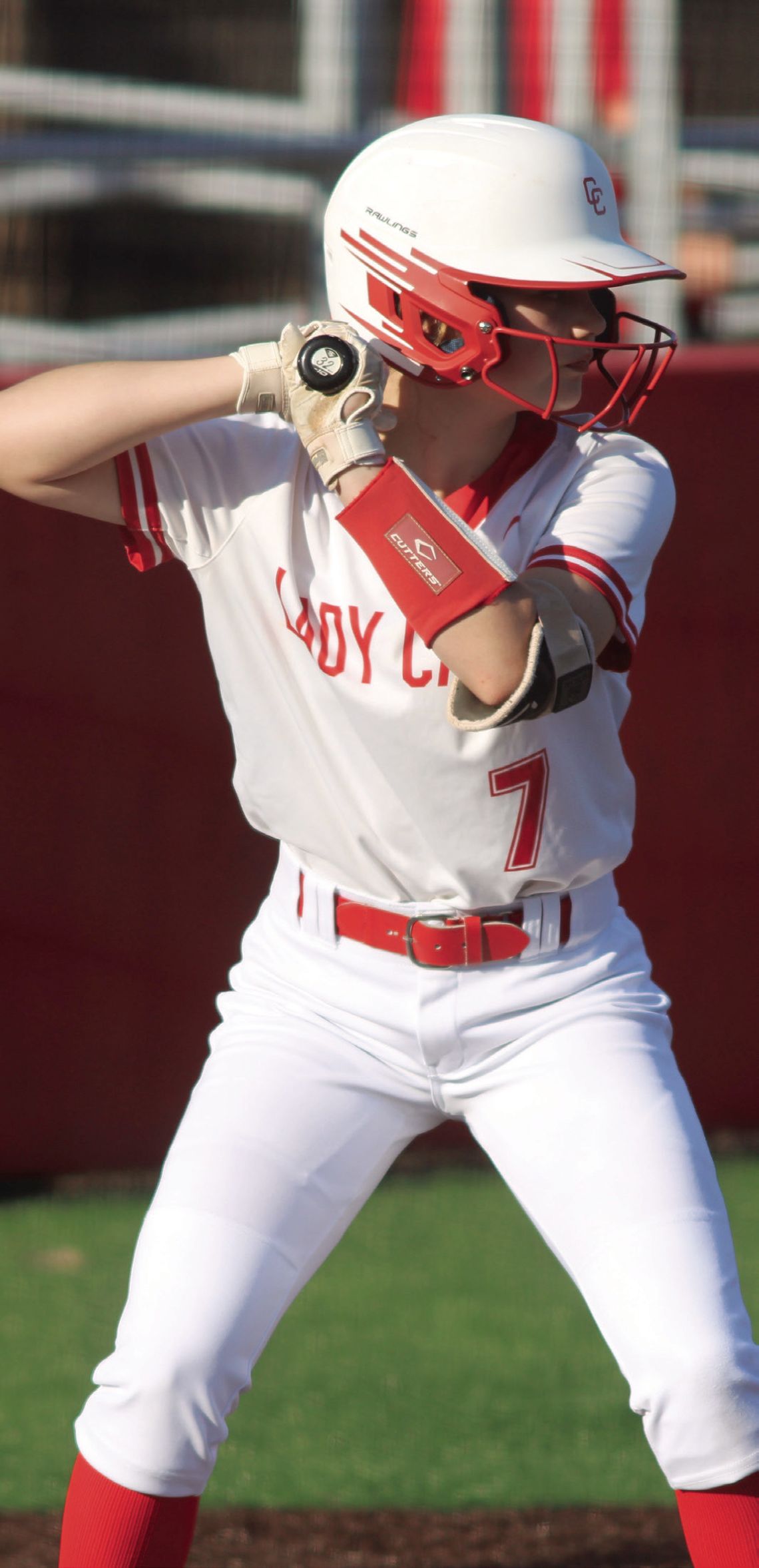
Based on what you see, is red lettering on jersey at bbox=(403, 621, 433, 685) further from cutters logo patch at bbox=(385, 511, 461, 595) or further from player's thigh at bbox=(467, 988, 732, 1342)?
player's thigh at bbox=(467, 988, 732, 1342)

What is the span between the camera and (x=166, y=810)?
452 centimetres

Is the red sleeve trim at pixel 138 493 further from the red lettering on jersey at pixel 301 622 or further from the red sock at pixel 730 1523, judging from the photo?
the red sock at pixel 730 1523

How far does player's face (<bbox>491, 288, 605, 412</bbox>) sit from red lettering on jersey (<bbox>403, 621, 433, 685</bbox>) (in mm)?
328

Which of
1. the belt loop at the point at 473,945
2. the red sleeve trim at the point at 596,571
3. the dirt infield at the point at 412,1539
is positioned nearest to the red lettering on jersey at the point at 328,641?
the red sleeve trim at the point at 596,571

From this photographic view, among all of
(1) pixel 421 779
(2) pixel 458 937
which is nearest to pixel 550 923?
(2) pixel 458 937

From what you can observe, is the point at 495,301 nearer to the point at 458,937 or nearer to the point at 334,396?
the point at 334,396

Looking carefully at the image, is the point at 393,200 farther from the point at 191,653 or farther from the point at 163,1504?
the point at 191,653

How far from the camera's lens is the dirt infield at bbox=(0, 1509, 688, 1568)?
294cm

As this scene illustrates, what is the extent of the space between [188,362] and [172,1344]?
3.81 ft

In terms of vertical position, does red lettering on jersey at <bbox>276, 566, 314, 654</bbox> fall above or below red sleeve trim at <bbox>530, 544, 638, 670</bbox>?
below

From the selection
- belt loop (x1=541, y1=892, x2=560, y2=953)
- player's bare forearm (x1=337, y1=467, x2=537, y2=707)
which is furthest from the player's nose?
belt loop (x1=541, y1=892, x2=560, y2=953)

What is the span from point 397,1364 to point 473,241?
2.46m

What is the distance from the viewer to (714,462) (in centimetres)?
462

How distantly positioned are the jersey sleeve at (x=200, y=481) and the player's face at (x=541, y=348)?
33cm
